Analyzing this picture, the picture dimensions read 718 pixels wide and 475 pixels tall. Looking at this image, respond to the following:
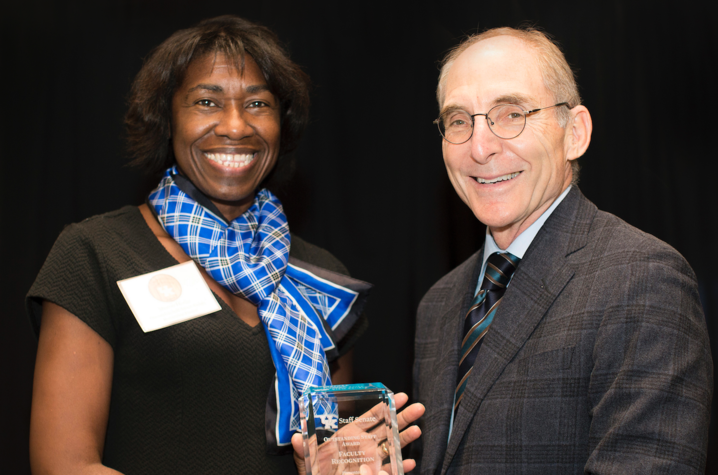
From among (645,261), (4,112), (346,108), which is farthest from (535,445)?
(4,112)

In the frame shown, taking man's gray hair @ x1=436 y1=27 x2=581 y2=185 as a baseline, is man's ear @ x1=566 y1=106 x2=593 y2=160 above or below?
below

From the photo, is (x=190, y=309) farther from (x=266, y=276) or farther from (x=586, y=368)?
(x=586, y=368)

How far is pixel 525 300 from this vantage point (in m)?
1.57

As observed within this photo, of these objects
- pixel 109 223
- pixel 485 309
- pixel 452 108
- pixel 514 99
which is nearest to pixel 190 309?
pixel 109 223

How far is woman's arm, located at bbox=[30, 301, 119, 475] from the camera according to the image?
5.61 feet

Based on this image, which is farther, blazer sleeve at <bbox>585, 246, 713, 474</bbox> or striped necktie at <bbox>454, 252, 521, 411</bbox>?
striped necktie at <bbox>454, 252, 521, 411</bbox>

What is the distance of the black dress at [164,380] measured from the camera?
1805 mm

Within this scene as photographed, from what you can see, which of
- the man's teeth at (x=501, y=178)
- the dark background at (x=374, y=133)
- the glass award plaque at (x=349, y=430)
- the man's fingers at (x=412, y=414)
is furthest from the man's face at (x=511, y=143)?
the dark background at (x=374, y=133)

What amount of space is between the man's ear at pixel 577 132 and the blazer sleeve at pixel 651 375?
47 centimetres

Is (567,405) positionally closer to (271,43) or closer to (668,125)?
(271,43)

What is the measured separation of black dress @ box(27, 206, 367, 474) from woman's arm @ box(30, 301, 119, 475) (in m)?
0.06

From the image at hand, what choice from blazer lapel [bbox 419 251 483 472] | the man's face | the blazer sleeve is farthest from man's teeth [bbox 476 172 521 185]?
the blazer sleeve

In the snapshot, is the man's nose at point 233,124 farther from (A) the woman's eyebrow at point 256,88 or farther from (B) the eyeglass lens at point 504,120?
(B) the eyeglass lens at point 504,120

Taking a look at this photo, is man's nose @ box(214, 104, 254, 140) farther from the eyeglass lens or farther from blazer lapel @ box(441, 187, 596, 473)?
blazer lapel @ box(441, 187, 596, 473)
